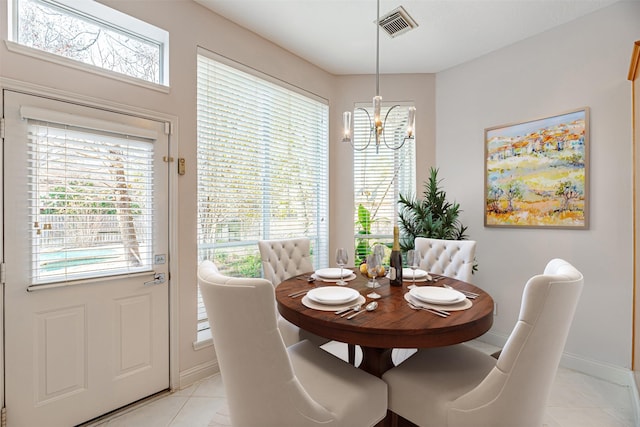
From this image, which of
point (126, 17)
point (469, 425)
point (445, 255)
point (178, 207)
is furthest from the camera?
point (445, 255)

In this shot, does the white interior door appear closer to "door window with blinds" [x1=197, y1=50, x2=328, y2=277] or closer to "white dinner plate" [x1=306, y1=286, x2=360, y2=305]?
"door window with blinds" [x1=197, y1=50, x2=328, y2=277]

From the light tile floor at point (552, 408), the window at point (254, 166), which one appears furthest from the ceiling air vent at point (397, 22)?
the light tile floor at point (552, 408)

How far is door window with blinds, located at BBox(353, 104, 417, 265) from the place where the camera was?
3477 mm

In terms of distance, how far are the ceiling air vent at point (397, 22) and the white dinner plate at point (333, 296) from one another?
212 cm

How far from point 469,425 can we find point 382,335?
45cm

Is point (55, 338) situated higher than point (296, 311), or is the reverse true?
point (296, 311)

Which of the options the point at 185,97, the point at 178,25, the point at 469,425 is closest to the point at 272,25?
the point at 178,25

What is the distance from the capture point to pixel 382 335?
3.76 ft

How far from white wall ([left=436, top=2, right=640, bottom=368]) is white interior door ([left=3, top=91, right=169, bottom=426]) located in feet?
9.90

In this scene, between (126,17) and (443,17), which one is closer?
(126,17)

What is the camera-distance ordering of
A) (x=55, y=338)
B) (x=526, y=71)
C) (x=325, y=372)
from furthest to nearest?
(x=526, y=71) → (x=55, y=338) → (x=325, y=372)

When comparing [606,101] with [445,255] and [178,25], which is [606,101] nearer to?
[445,255]

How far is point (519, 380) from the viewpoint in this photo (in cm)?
104

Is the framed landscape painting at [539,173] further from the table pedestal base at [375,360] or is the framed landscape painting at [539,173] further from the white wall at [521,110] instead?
the table pedestal base at [375,360]
